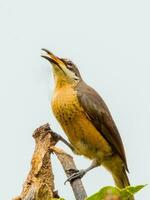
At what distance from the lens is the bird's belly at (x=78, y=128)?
596cm

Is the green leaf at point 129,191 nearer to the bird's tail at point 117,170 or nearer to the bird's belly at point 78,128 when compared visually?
the bird's belly at point 78,128

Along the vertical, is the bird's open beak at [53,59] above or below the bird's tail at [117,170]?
above

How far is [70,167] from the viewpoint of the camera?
3.20 m

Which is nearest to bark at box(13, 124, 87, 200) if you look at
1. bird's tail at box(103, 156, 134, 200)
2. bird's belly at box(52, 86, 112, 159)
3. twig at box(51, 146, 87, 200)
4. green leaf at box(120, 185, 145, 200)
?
twig at box(51, 146, 87, 200)

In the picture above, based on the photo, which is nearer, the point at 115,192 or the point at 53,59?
the point at 115,192

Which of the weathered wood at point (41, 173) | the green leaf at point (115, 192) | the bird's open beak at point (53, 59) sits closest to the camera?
the green leaf at point (115, 192)

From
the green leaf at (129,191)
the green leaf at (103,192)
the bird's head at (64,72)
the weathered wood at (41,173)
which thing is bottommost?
the green leaf at (129,191)

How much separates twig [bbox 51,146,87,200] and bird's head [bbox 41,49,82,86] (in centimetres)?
278

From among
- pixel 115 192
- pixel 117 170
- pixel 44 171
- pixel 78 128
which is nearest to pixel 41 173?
pixel 44 171

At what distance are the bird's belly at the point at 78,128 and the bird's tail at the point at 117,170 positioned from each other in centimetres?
24

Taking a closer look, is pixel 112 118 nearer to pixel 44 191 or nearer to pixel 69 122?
pixel 69 122

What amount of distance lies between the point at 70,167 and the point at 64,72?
3.36 metres

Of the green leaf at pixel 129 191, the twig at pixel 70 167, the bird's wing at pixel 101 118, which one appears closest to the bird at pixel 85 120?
the bird's wing at pixel 101 118

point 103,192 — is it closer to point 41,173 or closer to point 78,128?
point 41,173
